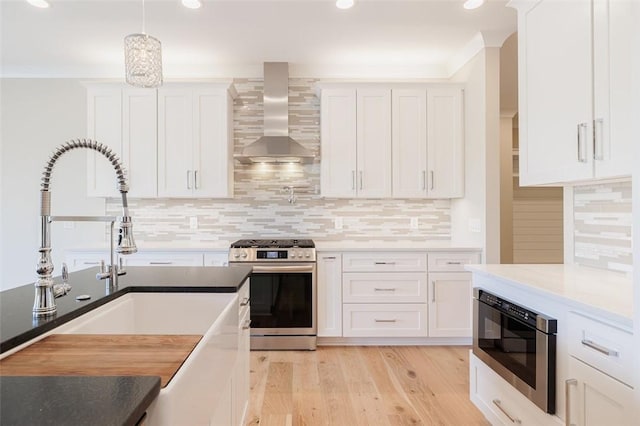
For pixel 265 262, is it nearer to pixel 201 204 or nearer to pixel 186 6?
pixel 201 204

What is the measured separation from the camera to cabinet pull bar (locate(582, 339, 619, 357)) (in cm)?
131

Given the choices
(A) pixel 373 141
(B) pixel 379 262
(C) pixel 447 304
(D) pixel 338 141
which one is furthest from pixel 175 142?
(C) pixel 447 304

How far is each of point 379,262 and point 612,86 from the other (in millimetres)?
2175

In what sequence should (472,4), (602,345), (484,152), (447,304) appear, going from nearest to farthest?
1. (602,345)
2. (472,4)
3. (484,152)
4. (447,304)

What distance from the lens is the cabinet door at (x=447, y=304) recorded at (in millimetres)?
3377

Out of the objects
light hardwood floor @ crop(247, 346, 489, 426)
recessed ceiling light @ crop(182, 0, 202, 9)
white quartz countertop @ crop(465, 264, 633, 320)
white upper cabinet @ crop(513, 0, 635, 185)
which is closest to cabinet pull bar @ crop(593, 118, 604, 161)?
white upper cabinet @ crop(513, 0, 635, 185)

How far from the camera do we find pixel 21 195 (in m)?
3.89

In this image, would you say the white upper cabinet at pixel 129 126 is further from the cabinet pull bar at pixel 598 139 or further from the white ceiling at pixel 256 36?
the cabinet pull bar at pixel 598 139

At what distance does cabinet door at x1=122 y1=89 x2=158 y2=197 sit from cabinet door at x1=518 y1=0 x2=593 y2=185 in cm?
316

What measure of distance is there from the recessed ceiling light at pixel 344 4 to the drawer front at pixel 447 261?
2190 mm

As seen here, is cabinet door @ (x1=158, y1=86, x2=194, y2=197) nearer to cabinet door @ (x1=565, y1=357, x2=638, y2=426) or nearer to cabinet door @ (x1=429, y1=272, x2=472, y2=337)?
cabinet door @ (x1=429, y1=272, x2=472, y2=337)

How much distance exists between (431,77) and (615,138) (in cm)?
257

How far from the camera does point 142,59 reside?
6.58 ft

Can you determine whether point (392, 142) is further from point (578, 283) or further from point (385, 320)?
point (578, 283)
